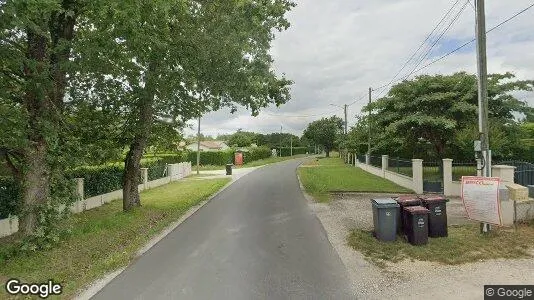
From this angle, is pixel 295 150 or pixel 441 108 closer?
pixel 441 108

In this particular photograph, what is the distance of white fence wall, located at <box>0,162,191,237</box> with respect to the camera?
36.5 feet

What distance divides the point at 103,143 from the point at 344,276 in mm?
10121

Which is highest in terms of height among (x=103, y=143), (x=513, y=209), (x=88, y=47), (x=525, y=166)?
(x=88, y=47)

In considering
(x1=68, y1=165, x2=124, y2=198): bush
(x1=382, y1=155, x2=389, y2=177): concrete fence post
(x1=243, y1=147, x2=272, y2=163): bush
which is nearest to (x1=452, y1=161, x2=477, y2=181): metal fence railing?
(x1=382, y1=155, x2=389, y2=177): concrete fence post

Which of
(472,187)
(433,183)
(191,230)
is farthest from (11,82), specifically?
(433,183)

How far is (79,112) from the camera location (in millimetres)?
12688

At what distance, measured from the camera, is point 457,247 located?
898 cm

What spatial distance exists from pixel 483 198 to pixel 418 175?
8.76 meters

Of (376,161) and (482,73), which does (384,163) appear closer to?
(376,161)

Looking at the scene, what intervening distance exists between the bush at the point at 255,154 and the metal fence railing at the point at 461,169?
4075cm

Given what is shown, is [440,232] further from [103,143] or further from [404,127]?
[404,127]

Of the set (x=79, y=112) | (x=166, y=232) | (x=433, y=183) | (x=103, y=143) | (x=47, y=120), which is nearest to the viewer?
(x=47, y=120)

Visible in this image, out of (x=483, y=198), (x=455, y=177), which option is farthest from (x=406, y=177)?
(x=483, y=198)

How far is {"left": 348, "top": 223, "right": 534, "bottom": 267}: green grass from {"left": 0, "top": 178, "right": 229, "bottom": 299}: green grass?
15.7 ft
